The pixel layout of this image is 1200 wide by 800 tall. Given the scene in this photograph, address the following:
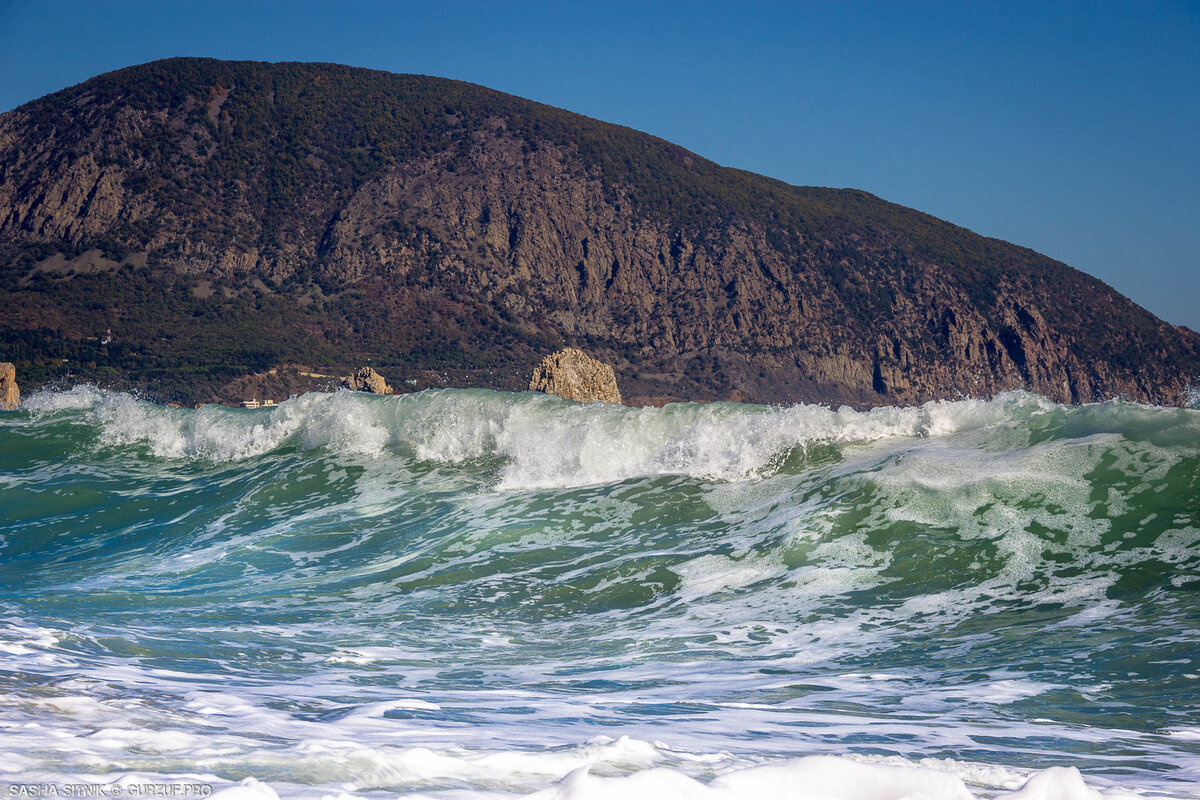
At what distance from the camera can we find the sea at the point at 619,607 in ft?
14.7

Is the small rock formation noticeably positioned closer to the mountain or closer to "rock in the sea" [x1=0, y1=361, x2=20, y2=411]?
"rock in the sea" [x1=0, y1=361, x2=20, y2=411]

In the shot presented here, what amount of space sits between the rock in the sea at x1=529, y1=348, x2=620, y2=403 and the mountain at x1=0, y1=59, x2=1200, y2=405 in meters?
68.1

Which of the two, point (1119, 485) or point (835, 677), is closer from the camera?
point (835, 677)

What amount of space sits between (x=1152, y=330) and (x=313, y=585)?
17127 centimetres

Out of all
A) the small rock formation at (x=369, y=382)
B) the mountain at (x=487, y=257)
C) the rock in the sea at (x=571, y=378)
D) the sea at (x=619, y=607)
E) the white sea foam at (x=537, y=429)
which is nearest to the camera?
the sea at (x=619, y=607)

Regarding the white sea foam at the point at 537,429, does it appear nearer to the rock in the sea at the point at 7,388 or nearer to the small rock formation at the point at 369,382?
the rock in the sea at the point at 7,388

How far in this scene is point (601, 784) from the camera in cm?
389

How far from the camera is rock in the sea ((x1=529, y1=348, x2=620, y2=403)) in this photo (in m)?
43.6

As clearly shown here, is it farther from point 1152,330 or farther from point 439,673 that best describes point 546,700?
point 1152,330

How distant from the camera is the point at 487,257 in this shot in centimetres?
14500

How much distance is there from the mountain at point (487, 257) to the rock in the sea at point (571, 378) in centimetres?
6808

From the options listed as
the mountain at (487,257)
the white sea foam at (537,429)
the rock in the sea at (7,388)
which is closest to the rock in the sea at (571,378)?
the white sea foam at (537,429)

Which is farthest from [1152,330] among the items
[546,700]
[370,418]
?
[546,700]

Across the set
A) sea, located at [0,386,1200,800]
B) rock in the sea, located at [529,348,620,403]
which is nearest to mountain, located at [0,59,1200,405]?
rock in the sea, located at [529,348,620,403]
